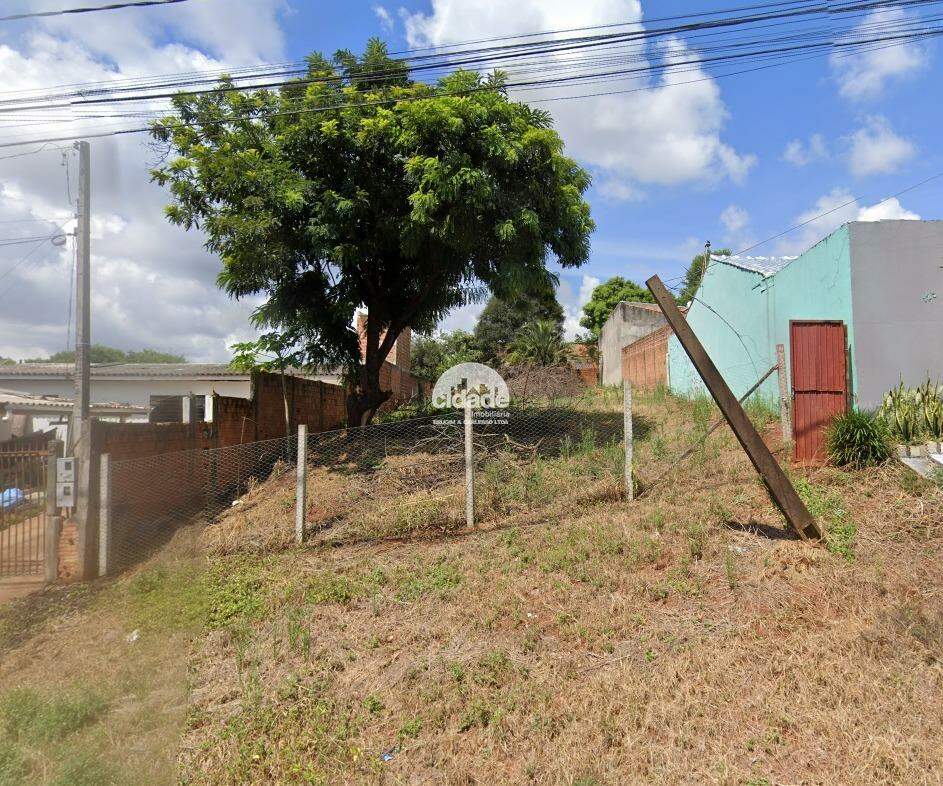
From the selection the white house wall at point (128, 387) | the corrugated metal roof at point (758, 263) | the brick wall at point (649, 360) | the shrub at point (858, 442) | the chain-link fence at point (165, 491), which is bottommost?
the chain-link fence at point (165, 491)

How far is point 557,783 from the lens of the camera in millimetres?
2812

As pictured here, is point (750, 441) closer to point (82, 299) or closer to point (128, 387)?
point (82, 299)

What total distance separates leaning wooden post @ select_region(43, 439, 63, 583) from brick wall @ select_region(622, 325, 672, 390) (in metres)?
13.0

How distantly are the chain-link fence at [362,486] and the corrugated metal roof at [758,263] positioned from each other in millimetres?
3841

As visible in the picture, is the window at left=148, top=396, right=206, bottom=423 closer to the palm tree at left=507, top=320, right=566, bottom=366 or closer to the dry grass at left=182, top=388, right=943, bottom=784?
the dry grass at left=182, top=388, right=943, bottom=784

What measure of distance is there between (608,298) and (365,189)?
27111mm

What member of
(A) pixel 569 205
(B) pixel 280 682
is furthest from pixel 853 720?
(A) pixel 569 205

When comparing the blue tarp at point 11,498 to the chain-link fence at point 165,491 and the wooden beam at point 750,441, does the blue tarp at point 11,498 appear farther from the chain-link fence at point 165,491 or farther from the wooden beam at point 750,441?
the wooden beam at point 750,441

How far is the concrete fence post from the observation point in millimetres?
6242

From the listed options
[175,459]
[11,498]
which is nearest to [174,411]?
[175,459]

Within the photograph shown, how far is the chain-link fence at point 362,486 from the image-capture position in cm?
637

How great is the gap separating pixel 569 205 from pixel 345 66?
14.5 feet

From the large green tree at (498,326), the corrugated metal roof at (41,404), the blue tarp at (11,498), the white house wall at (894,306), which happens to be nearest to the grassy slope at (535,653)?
the blue tarp at (11,498)

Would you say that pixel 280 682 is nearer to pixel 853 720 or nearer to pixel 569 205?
pixel 853 720
